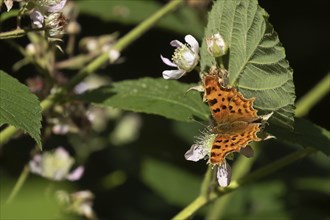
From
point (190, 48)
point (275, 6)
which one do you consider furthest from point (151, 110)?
point (275, 6)

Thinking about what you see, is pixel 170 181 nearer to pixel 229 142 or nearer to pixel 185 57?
pixel 185 57

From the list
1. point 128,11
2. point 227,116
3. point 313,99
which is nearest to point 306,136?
point 227,116

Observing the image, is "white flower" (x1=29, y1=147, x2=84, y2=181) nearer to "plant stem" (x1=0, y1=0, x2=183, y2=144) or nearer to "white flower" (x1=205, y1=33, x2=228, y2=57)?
"plant stem" (x1=0, y1=0, x2=183, y2=144)

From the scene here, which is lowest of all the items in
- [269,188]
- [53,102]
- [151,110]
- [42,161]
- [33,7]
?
[269,188]

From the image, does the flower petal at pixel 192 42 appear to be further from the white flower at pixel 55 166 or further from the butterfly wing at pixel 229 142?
the white flower at pixel 55 166

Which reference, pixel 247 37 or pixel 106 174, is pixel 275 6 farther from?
pixel 247 37

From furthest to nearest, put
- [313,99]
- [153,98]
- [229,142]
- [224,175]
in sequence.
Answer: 1. [313,99]
2. [153,98]
3. [224,175]
4. [229,142]

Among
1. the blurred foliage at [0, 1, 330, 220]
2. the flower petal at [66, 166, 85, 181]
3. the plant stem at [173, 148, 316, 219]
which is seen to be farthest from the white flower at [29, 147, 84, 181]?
the plant stem at [173, 148, 316, 219]
